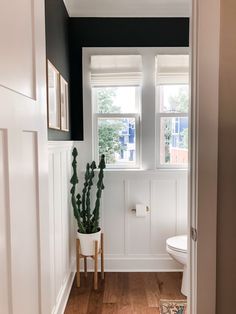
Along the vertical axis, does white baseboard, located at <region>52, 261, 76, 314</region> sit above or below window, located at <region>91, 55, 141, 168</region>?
below

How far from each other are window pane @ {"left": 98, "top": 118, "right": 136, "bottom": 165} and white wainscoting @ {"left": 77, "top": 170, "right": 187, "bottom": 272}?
224 mm

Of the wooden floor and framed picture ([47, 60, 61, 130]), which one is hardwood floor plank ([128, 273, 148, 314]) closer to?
the wooden floor

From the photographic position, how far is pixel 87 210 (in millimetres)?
2676

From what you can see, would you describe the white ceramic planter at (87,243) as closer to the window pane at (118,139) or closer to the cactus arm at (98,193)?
the cactus arm at (98,193)

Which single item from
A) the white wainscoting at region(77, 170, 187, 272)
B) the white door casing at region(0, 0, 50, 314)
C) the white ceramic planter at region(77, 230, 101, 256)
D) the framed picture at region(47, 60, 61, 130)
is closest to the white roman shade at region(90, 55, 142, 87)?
the framed picture at region(47, 60, 61, 130)

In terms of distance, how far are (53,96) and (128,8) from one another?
1.38 m

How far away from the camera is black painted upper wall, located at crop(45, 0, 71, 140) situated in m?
1.99

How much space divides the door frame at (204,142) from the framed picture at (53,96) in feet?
3.69

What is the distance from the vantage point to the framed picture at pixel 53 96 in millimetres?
1946

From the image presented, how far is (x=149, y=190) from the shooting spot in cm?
294

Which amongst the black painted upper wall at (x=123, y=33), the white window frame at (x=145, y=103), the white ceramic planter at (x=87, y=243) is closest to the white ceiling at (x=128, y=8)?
the black painted upper wall at (x=123, y=33)

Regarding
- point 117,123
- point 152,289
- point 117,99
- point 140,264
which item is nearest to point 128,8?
point 117,99

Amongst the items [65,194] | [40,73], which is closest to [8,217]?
[40,73]

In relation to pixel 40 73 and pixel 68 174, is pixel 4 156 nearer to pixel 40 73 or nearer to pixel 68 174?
pixel 40 73
